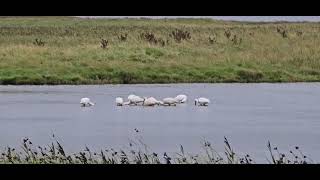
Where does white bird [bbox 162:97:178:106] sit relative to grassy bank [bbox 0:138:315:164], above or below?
below

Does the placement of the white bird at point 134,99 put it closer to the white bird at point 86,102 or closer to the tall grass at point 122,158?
the white bird at point 86,102

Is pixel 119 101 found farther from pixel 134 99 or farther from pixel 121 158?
pixel 121 158

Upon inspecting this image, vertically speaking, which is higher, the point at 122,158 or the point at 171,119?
the point at 122,158

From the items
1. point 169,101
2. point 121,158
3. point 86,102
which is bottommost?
point 169,101

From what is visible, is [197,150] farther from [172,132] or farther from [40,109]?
[40,109]

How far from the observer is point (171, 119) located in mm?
17203

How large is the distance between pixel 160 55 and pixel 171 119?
10.4m

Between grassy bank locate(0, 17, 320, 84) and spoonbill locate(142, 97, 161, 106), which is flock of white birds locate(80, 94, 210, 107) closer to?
spoonbill locate(142, 97, 161, 106)

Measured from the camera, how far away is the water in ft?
42.7

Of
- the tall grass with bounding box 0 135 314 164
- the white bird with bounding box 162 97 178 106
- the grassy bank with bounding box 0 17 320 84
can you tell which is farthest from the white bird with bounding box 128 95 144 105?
the tall grass with bounding box 0 135 314 164

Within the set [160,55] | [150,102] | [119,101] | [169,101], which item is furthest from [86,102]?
[160,55]

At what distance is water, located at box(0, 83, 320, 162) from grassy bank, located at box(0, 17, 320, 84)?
52.8 inches

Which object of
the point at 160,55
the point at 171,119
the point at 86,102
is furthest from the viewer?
the point at 160,55

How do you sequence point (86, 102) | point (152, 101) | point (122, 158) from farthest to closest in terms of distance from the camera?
point (152, 101) → point (86, 102) → point (122, 158)
